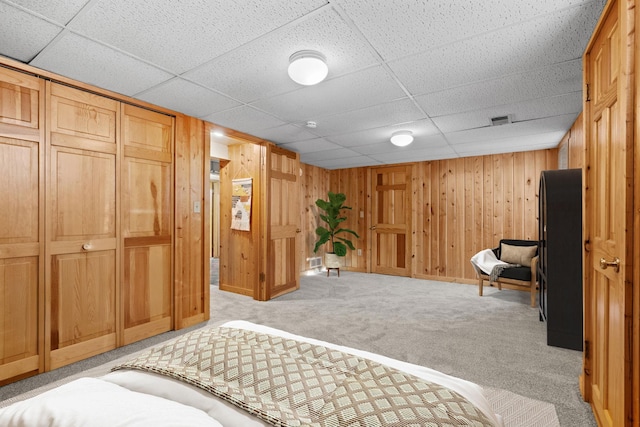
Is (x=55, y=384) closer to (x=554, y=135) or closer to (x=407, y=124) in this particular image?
(x=407, y=124)

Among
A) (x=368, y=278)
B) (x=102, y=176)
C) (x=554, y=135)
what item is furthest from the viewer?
(x=368, y=278)

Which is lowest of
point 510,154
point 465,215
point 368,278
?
point 368,278

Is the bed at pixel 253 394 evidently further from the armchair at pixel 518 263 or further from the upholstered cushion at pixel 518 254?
the upholstered cushion at pixel 518 254

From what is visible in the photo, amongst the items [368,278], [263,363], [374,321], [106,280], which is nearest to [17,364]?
[106,280]

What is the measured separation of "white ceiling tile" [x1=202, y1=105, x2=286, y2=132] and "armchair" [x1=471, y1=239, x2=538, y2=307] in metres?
3.61

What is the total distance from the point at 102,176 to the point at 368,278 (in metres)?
4.63

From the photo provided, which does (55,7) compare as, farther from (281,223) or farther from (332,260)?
(332,260)

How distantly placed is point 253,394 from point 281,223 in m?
3.75

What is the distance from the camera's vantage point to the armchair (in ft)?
13.1

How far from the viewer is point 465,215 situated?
5.55 m

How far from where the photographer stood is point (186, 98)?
110 inches

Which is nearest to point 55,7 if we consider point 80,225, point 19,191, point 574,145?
point 19,191

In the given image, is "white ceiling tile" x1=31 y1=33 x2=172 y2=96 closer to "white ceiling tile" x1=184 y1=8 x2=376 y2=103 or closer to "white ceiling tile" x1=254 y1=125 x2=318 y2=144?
"white ceiling tile" x1=184 y1=8 x2=376 y2=103

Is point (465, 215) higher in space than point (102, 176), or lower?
lower
